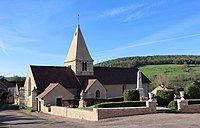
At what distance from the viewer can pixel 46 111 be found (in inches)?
1258

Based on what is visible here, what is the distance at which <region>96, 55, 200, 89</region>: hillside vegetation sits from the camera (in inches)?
2569

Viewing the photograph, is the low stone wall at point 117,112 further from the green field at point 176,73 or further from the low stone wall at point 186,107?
the green field at point 176,73

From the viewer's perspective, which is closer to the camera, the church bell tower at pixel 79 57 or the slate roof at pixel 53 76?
the slate roof at pixel 53 76

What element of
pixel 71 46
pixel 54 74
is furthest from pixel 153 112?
pixel 71 46

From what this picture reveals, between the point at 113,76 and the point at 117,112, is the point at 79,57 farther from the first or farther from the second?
the point at 117,112

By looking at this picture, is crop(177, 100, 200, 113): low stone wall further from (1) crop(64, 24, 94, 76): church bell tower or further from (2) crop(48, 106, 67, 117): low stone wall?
(1) crop(64, 24, 94, 76): church bell tower

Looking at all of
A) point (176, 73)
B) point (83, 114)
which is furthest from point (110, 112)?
point (176, 73)

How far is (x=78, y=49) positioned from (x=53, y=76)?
6.76 m

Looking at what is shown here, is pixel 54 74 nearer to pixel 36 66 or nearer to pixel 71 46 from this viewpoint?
pixel 36 66

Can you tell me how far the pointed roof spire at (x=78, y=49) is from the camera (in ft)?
143

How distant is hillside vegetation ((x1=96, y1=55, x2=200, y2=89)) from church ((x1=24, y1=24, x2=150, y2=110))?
18.0 metres

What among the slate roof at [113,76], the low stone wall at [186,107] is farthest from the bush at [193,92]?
the slate roof at [113,76]

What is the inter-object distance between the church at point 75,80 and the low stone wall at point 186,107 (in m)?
17.1

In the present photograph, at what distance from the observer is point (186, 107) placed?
2352 cm
